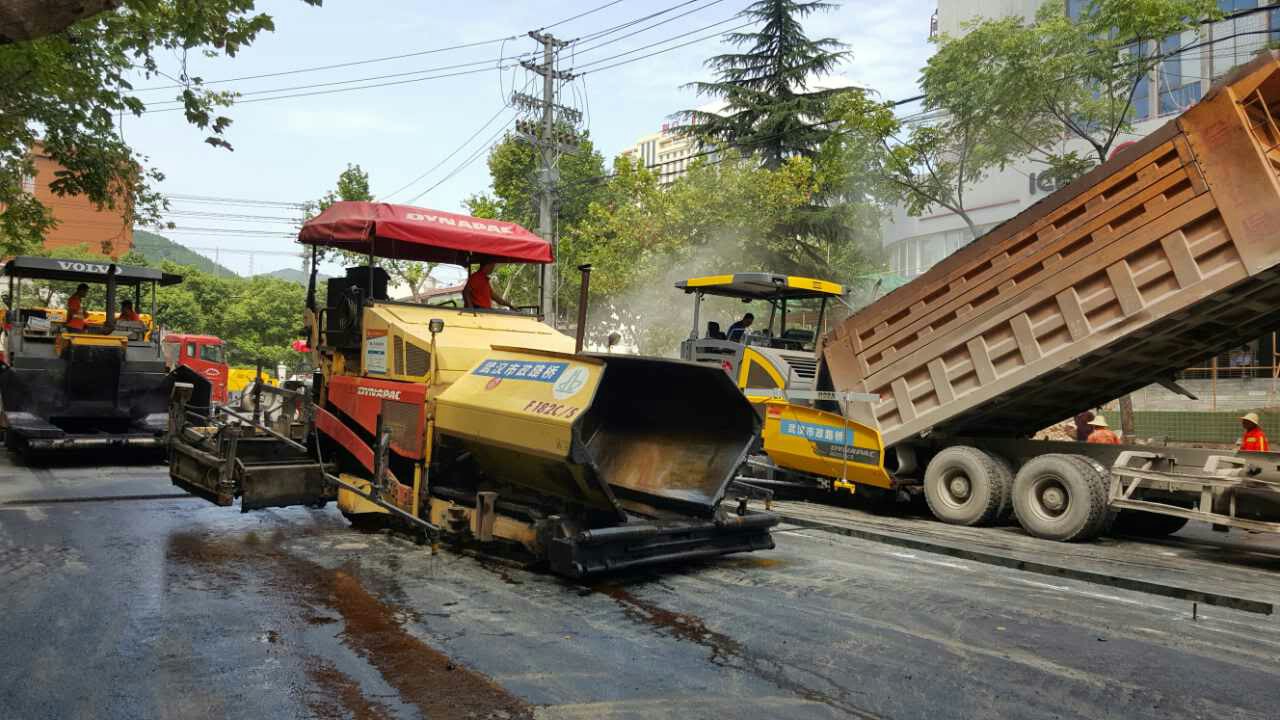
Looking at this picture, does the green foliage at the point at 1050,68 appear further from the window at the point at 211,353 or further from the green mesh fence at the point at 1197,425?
the window at the point at 211,353

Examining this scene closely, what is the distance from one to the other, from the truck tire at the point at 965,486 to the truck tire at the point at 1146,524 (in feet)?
4.34

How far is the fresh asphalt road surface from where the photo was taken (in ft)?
13.0

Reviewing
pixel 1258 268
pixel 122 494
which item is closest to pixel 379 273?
pixel 122 494

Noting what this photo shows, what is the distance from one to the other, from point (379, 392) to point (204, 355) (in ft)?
71.9

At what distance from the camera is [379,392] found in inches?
298

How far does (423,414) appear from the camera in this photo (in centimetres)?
698

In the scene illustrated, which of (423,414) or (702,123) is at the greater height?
(702,123)

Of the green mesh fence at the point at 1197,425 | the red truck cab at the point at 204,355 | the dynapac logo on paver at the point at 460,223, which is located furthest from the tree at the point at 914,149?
the red truck cab at the point at 204,355

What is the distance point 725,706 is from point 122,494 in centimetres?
858

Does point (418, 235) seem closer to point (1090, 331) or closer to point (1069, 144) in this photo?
point (1090, 331)

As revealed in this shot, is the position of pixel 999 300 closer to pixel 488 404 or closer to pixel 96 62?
pixel 488 404

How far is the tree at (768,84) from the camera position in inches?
1112

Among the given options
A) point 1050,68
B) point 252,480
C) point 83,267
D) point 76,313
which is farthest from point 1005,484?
point 76,313

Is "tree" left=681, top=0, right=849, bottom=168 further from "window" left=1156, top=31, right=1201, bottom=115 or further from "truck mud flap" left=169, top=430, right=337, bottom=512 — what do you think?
"truck mud flap" left=169, top=430, right=337, bottom=512
